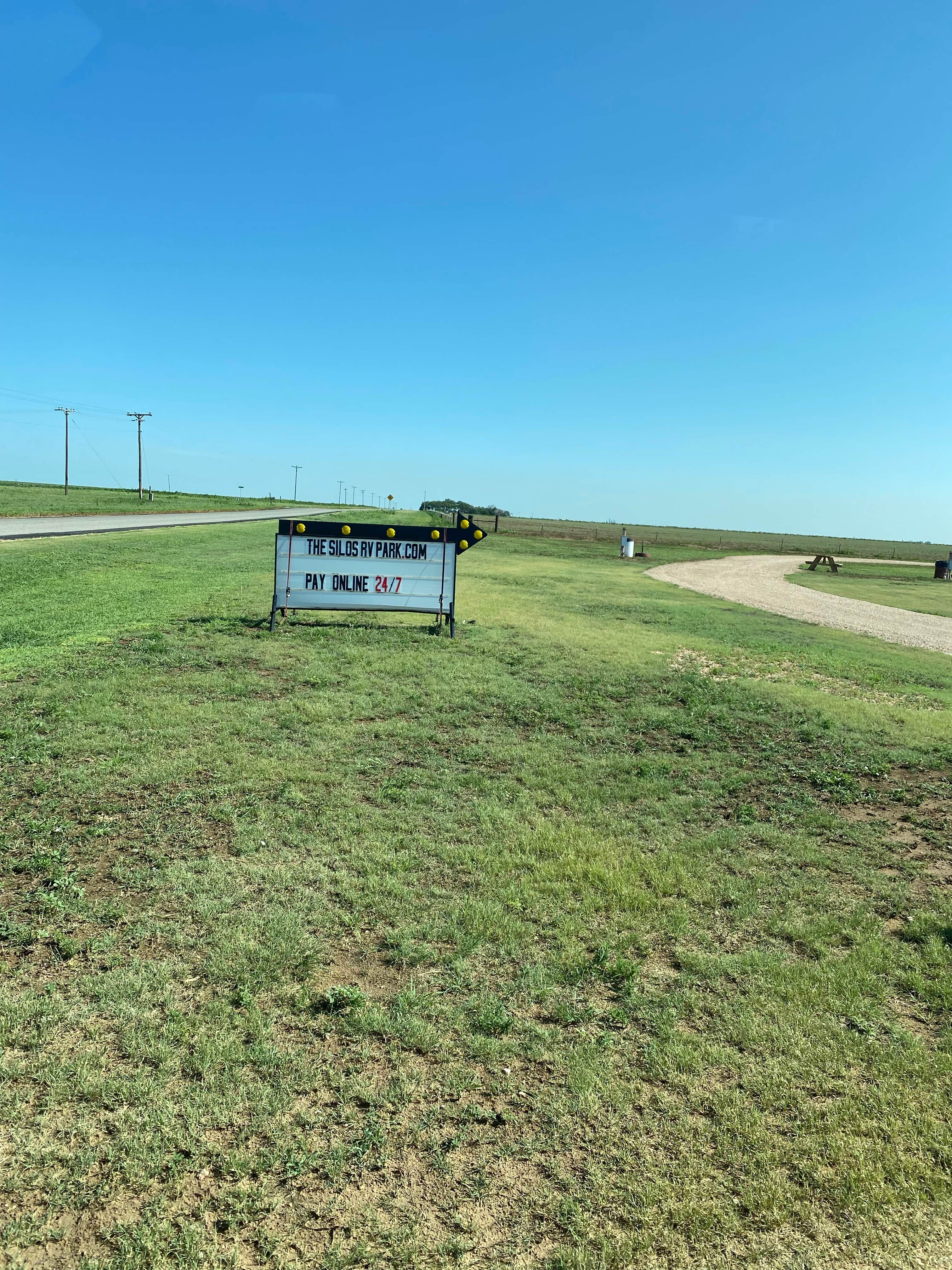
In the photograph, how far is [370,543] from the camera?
34.8 ft

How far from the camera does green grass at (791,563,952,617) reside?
24.1 m

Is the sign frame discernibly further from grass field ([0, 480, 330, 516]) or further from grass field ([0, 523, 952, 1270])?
grass field ([0, 480, 330, 516])

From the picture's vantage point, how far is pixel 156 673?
7.59 metres

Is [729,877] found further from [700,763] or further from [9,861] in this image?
[9,861]

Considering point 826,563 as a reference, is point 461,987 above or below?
below

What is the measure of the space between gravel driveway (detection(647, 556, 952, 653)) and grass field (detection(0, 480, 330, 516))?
102 ft

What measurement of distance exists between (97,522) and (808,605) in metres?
29.5

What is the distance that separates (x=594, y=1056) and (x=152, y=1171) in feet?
4.91

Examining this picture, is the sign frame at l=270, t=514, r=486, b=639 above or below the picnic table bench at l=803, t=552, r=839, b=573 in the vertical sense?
below

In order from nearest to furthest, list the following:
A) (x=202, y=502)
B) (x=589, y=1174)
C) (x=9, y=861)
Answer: (x=589, y=1174)
(x=9, y=861)
(x=202, y=502)

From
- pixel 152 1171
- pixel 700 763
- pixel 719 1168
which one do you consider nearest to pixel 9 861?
pixel 152 1171

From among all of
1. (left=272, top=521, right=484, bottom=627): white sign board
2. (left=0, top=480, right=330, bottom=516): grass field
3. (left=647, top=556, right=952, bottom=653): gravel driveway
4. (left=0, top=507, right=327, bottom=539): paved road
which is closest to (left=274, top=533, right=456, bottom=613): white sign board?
(left=272, top=521, right=484, bottom=627): white sign board

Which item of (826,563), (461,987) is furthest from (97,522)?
(826,563)

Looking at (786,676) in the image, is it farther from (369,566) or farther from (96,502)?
(96,502)
